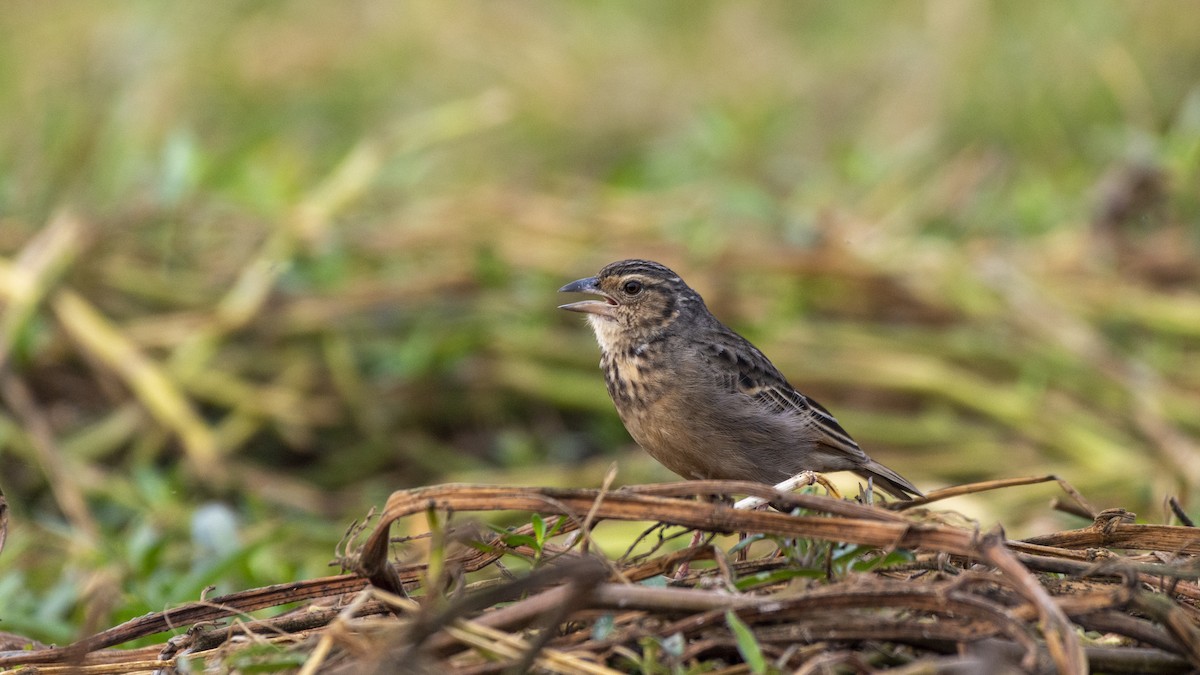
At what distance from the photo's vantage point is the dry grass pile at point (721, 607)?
2.63m

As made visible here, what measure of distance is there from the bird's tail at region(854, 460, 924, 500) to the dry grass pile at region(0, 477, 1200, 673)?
1.63 m

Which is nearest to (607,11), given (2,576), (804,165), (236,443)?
(804,165)

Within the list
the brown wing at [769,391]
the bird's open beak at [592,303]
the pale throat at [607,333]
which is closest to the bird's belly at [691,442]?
the brown wing at [769,391]

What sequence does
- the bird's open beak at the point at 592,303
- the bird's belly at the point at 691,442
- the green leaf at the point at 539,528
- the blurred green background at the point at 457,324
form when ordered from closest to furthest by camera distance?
the green leaf at the point at 539,528 < the bird's belly at the point at 691,442 < the bird's open beak at the point at 592,303 < the blurred green background at the point at 457,324

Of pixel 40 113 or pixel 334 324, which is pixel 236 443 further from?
pixel 40 113

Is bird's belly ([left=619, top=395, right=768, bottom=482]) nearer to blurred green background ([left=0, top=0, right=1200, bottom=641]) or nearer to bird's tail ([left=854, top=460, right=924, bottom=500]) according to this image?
bird's tail ([left=854, top=460, right=924, bottom=500])

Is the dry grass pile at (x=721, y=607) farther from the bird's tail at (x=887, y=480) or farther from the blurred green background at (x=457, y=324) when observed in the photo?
the blurred green background at (x=457, y=324)

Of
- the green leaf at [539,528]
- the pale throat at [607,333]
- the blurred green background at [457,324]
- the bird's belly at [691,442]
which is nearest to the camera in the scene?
the green leaf at [539,528]

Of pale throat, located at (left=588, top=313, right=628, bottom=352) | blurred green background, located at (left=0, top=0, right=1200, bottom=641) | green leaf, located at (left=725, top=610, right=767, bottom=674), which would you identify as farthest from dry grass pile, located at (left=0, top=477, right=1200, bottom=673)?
pale throat, located at (left=588, top=313, right=628, bottom=352)

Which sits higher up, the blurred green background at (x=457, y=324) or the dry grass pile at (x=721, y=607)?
the blurred green background at (x=457, y=324)

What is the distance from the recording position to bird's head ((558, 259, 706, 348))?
5.09 meters

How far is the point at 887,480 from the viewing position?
16.3 feet

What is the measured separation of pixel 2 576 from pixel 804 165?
810 centimetres

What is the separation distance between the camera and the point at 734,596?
2.75 m
